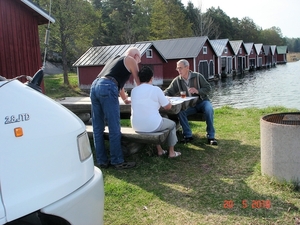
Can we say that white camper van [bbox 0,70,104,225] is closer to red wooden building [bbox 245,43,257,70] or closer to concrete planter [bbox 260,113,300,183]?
concrete planter [bbox 260,113,300,183]

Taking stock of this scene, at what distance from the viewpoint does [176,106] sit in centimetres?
532

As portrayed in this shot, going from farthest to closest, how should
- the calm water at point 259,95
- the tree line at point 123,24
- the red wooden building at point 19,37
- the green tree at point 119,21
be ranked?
the green tree at point 119,21
the tree line at point 123,24
the calm water at point 259,95
the red wooden building at point 19,37

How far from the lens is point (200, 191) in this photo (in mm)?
3996

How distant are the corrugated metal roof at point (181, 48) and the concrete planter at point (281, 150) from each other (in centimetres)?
3045

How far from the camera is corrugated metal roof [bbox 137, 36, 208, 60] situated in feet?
112

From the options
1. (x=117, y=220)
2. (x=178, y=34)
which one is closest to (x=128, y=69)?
(x=117, y=220)

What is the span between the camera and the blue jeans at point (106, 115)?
15.5 feet

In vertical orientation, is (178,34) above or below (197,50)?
above

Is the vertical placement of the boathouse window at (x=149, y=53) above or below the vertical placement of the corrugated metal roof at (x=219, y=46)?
below

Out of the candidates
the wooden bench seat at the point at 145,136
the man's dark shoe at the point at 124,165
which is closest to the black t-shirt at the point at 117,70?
the wooden bench seat at the point at 145,136

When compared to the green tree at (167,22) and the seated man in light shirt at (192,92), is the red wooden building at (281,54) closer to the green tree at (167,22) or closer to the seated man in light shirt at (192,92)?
the green tree at (167,22)

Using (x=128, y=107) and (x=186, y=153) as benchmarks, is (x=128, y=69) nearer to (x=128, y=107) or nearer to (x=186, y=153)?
(x=128, y=107)

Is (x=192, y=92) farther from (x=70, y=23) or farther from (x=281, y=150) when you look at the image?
(x=70, y=23)

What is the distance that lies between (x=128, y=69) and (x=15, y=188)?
3155 millimetres
